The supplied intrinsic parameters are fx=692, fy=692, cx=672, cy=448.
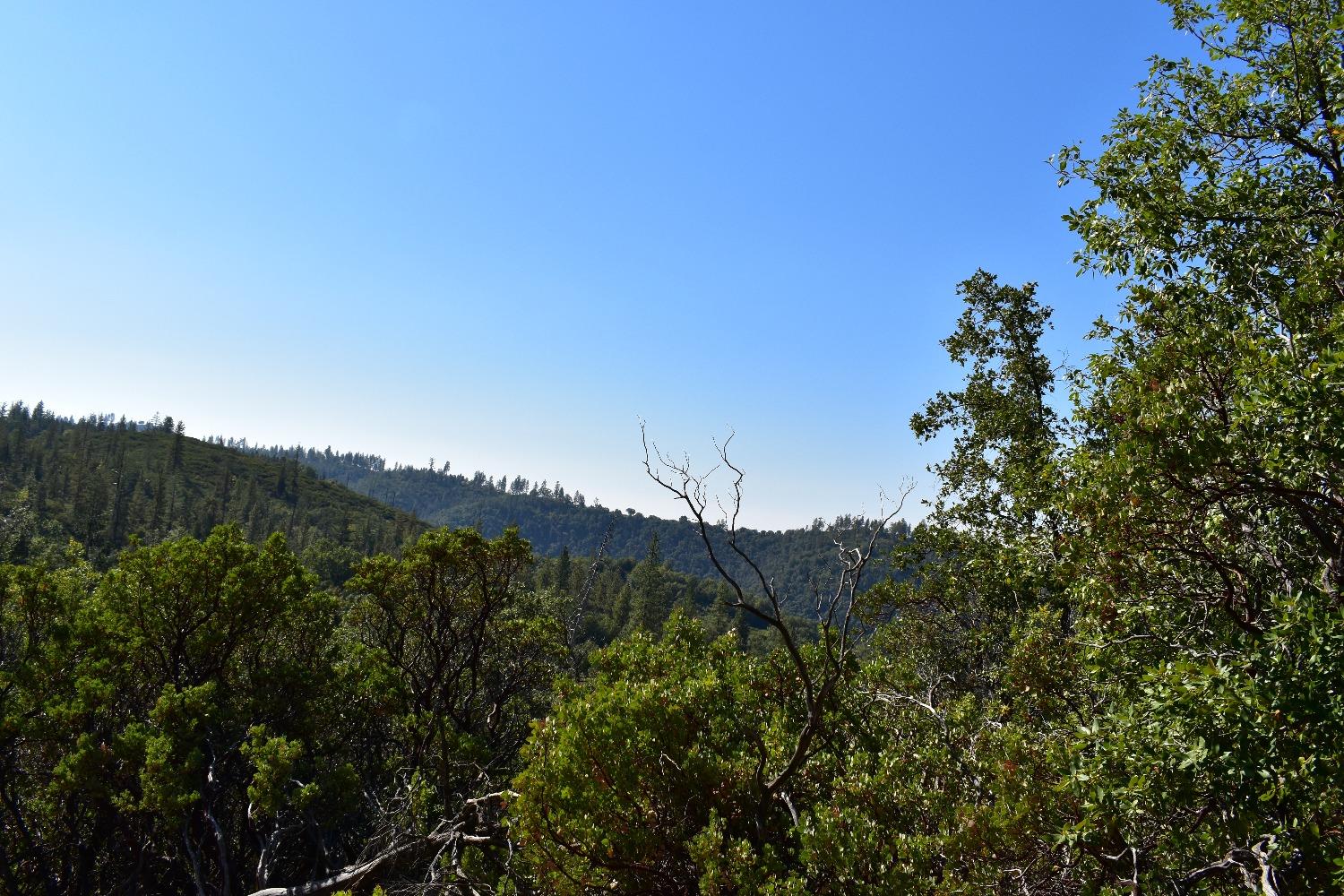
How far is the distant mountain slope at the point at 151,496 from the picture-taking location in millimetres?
84812

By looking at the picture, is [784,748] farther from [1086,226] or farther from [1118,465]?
[1086,226]

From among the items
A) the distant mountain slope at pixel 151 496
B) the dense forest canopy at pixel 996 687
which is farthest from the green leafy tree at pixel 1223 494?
the distant mountain slope at pixel 151 496

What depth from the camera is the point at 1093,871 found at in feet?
19.3

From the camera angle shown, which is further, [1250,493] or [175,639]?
[175,639]

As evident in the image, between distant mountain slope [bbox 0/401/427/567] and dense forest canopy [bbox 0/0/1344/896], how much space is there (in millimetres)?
51115

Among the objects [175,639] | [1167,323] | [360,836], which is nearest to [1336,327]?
[1167,323]

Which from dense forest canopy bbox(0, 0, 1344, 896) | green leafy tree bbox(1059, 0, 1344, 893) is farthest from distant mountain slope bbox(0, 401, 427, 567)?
green leafy tree bbox(1059, 0, 1344, 893)

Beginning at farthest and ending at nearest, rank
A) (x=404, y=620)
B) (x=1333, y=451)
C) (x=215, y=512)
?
(x=215, y=512) → (x=404, y=620) → (x=1333, y=451)

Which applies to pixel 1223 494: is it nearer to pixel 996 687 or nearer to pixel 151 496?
pixel 996 687

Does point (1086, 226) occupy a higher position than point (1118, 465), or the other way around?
point (1086, 226)

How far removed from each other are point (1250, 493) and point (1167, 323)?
248 centimetres

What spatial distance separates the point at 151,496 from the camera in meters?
113

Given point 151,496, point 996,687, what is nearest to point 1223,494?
point 996,687

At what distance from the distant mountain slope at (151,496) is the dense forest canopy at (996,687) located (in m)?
51.1
